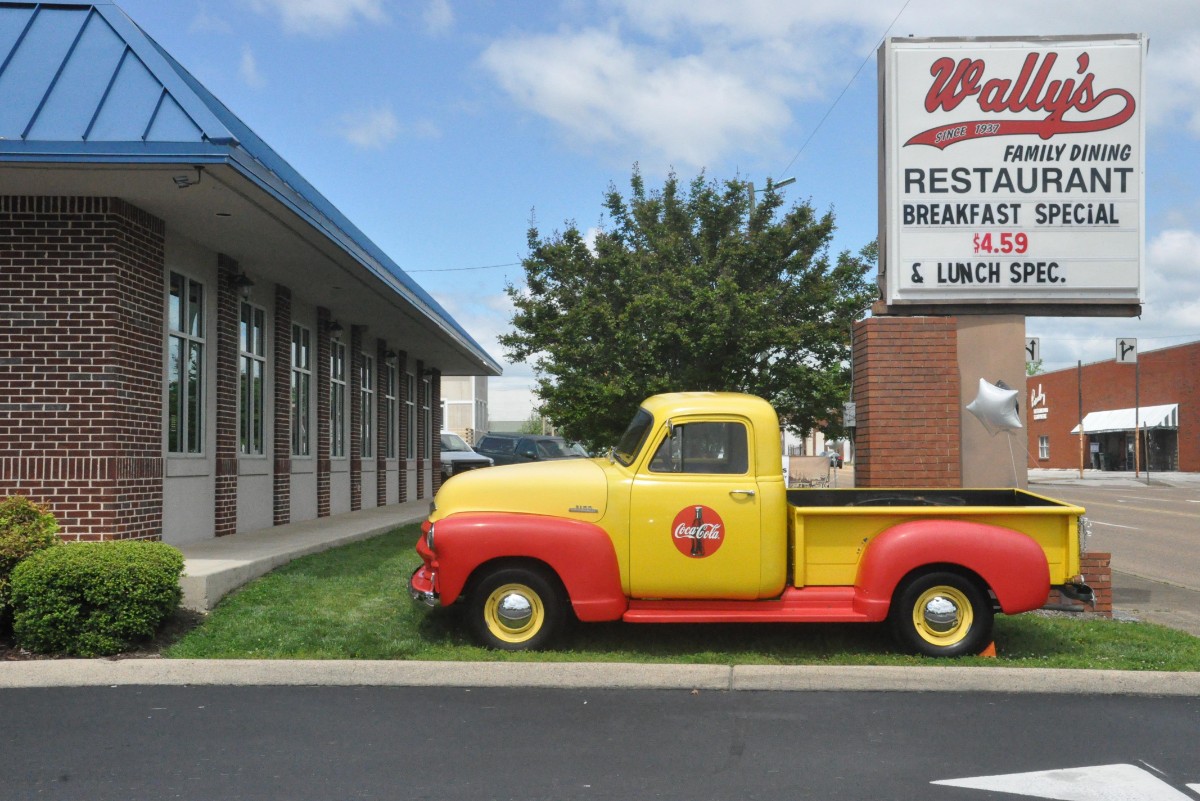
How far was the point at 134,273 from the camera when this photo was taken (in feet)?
35.8

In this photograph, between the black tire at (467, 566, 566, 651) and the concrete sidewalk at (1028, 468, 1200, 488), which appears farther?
the concrete sidewalk at (1028, 468, 1200, 488)

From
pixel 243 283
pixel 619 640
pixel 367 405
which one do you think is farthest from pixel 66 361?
pixel 367 405

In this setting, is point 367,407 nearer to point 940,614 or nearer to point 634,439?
point 634,439

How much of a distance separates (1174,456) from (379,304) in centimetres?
4994

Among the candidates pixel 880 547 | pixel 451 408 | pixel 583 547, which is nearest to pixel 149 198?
pixel 583 547

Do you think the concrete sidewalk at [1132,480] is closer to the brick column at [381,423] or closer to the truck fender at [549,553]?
the brick column at [381,423]

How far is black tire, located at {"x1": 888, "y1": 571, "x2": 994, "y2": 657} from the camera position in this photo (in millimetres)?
7961

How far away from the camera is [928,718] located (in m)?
6.66

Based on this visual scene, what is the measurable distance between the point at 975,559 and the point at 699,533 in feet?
6.27

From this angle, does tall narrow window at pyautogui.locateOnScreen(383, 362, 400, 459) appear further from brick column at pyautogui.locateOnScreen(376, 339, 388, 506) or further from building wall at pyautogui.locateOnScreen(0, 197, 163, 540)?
building wall at pyautogui.locateOnScreen(0, 197, 163, 540)

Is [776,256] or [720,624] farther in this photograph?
[776,256]

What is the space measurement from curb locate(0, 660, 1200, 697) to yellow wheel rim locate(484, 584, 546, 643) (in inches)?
21.8

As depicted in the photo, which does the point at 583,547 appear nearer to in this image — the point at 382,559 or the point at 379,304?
the point at 382,559

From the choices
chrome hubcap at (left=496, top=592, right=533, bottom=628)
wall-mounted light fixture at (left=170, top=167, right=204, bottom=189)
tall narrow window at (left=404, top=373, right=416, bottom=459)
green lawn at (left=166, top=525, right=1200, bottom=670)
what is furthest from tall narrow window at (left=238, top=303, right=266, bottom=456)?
tall narrow window at (left=404, top=373, right=416, bottom=459)
